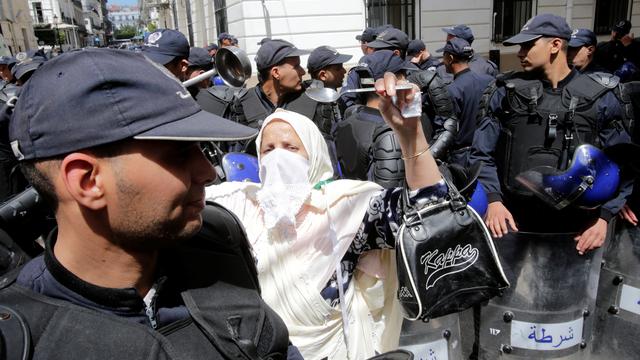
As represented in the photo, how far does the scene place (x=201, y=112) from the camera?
106 cm

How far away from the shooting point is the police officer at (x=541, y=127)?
9.14ft

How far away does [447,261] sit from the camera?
5.18ft

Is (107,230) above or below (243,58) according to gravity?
A: below

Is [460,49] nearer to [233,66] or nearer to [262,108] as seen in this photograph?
Answer: [262,108]

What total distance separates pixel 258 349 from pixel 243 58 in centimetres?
158

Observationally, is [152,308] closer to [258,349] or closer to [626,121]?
[258,349]

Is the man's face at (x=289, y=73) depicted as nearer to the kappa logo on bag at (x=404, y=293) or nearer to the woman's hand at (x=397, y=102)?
the woman's hand at (x=397, y=102)

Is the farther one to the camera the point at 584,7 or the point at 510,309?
the point at 584,7

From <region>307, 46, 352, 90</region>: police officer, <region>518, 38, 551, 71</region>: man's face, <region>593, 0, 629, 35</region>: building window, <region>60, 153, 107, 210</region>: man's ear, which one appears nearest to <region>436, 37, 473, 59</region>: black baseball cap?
<region>307, 46, 352, 90</region>: police officer

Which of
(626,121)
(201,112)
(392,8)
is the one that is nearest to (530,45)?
(626,121)

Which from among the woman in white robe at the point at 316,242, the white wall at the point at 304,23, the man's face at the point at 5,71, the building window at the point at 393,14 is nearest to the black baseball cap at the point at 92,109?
the woman in white robe at the point at 316,242

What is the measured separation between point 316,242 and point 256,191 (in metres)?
0.35

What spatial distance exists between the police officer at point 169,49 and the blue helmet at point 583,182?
2.62 meters

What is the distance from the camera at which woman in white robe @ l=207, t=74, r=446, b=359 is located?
6.26 feet
